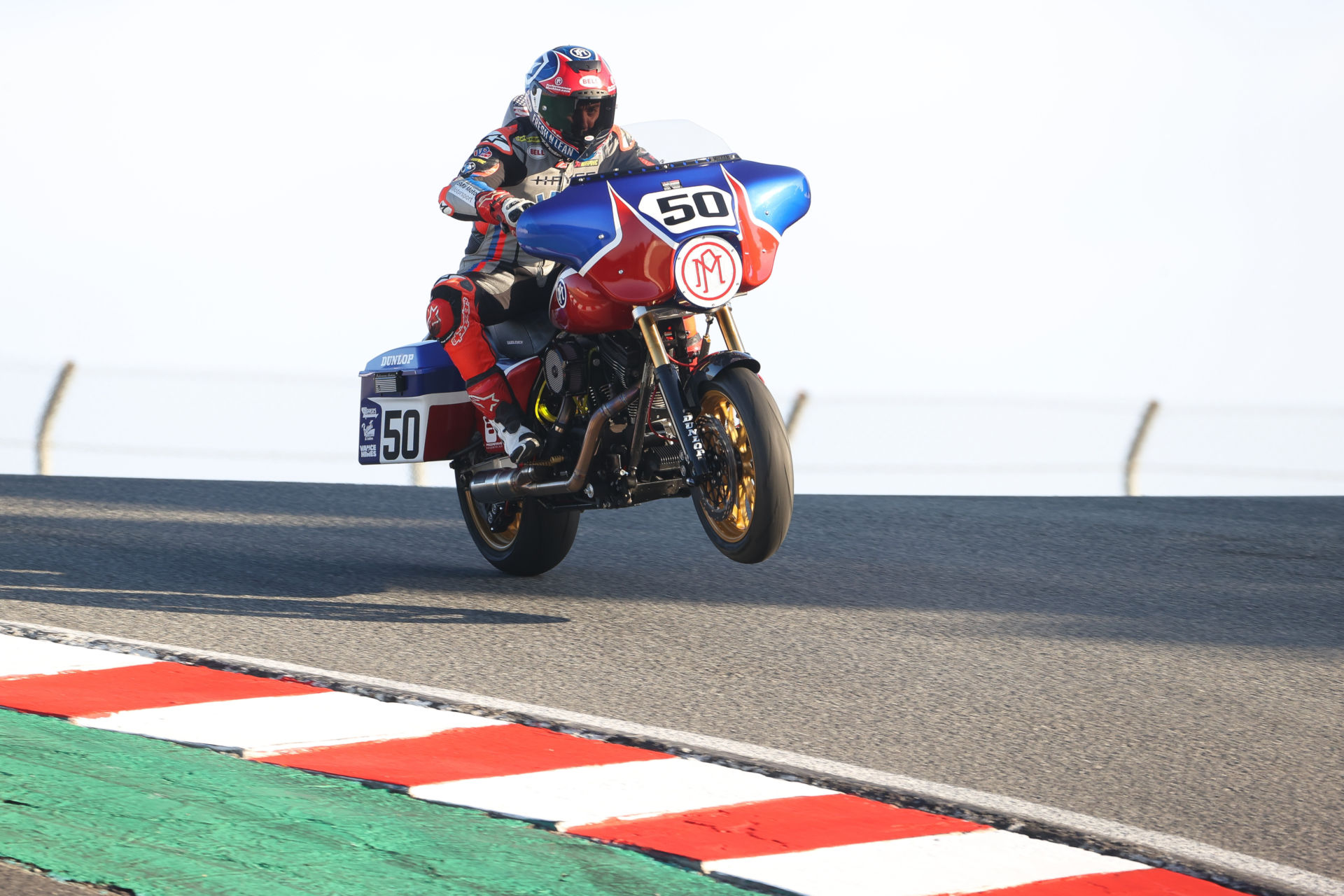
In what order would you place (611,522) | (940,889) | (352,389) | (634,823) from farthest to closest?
1. (352,389)
2. (611,522)
3. (634,823)
4. (940,889)

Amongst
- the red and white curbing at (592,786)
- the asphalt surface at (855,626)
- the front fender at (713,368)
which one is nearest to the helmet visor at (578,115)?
the front fender at (713,368)

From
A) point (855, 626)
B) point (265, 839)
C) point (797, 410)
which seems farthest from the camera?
point (797, 410)

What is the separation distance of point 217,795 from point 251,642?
184 centimetres

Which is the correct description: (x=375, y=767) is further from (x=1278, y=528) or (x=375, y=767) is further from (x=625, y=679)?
(x=1278, y=528)

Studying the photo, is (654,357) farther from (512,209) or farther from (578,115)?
(578,115)

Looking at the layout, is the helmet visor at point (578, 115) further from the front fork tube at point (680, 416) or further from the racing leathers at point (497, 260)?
the front fork tube at point (680, 416)

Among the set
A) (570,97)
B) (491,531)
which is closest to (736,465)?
(570,97)

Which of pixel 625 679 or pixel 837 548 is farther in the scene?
pixel 837 548

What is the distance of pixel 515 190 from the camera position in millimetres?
6781

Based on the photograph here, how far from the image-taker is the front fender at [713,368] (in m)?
5.57

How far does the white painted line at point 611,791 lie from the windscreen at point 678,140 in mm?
2999

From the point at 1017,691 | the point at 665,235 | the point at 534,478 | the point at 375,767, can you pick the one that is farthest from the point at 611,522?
the point at 375,767

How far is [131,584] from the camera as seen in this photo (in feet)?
21.3

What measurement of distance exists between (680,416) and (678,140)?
4.75 feet
